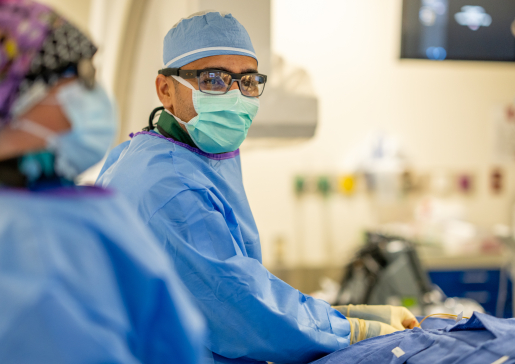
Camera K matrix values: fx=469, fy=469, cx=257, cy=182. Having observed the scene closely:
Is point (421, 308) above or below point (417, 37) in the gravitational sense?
below

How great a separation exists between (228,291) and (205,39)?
695mm

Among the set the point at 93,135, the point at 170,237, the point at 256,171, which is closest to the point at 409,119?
the point at 256,171

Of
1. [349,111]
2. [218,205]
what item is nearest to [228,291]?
[218,205]

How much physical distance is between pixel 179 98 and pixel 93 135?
2.17 ft

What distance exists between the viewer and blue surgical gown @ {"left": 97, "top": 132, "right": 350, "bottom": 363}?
1035mm

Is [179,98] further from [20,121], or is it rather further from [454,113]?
[454,113]

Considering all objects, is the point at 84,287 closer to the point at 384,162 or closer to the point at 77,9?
the point at 77,9

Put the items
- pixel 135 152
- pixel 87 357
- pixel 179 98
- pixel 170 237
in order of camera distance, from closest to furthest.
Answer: pixel 87 357, pixel 170 237, pixel 135 152, pixel 179 98

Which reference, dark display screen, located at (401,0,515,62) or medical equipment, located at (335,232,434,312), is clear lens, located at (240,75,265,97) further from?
medical equipment, located at (335,232,434,312)

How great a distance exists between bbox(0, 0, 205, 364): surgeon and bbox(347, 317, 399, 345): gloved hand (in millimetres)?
654

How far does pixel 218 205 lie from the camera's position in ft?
3.77

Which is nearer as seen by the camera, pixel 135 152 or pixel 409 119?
pixel 135 152

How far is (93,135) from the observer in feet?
2.24

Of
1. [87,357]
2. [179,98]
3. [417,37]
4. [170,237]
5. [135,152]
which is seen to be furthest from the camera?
[417,37]
